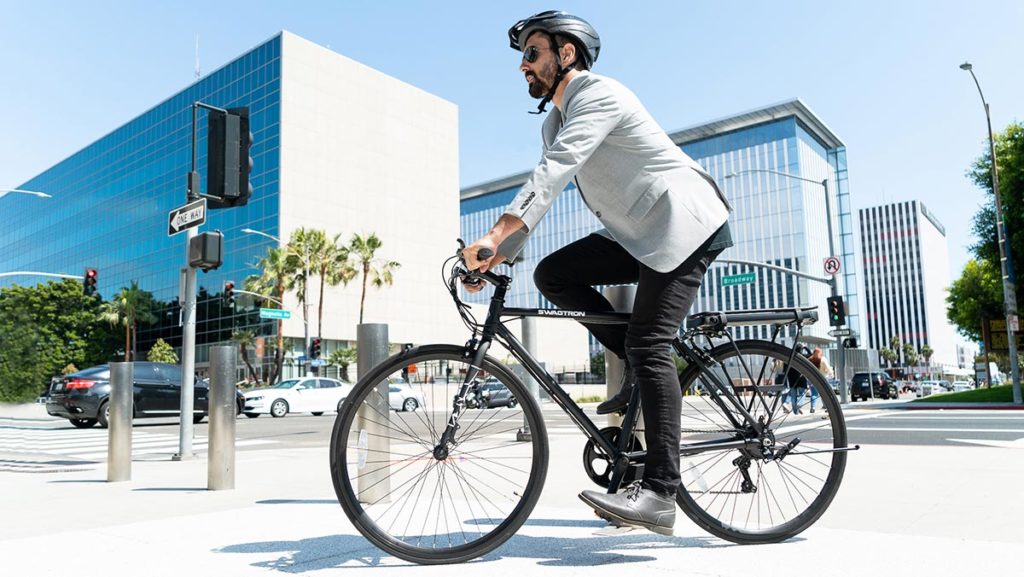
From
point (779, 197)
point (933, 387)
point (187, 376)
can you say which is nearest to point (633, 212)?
point (187, 376)

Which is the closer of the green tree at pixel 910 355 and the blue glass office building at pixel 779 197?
the blue glass office building at pixel 779 197

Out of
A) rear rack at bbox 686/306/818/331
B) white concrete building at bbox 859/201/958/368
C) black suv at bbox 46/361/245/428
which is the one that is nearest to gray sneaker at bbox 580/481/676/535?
rear rack at bbox 686/306/818/331

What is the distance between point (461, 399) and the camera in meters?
2.85

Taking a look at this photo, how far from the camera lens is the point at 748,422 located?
3.11 meters

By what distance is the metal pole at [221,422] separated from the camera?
5281 millimetres

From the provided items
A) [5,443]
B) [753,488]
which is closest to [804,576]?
[753,488]

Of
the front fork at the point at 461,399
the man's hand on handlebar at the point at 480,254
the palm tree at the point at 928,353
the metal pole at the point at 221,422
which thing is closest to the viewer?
the man's hand on handlebar at the point at 480,254

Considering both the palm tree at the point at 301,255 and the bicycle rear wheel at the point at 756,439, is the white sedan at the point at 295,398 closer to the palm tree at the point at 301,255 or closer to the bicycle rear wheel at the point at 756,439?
the palm tree at the point at 301,255

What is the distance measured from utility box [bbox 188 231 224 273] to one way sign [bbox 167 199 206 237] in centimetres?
25

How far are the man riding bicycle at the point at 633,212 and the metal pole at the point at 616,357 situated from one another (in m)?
0.45

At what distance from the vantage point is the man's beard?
3.02 m

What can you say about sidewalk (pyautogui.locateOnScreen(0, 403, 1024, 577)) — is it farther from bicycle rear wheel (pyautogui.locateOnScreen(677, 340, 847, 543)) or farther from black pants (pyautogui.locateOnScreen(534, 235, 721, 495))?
black pants (pyautogui.locateOnScreen(534, 235, 721, 495))

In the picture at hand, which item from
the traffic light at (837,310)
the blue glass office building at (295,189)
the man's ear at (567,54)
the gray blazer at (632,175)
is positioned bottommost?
the gray blazer at (632,175)

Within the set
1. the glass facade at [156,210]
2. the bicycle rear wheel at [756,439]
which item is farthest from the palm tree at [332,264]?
the bicycle rear wheel at [756,439]
